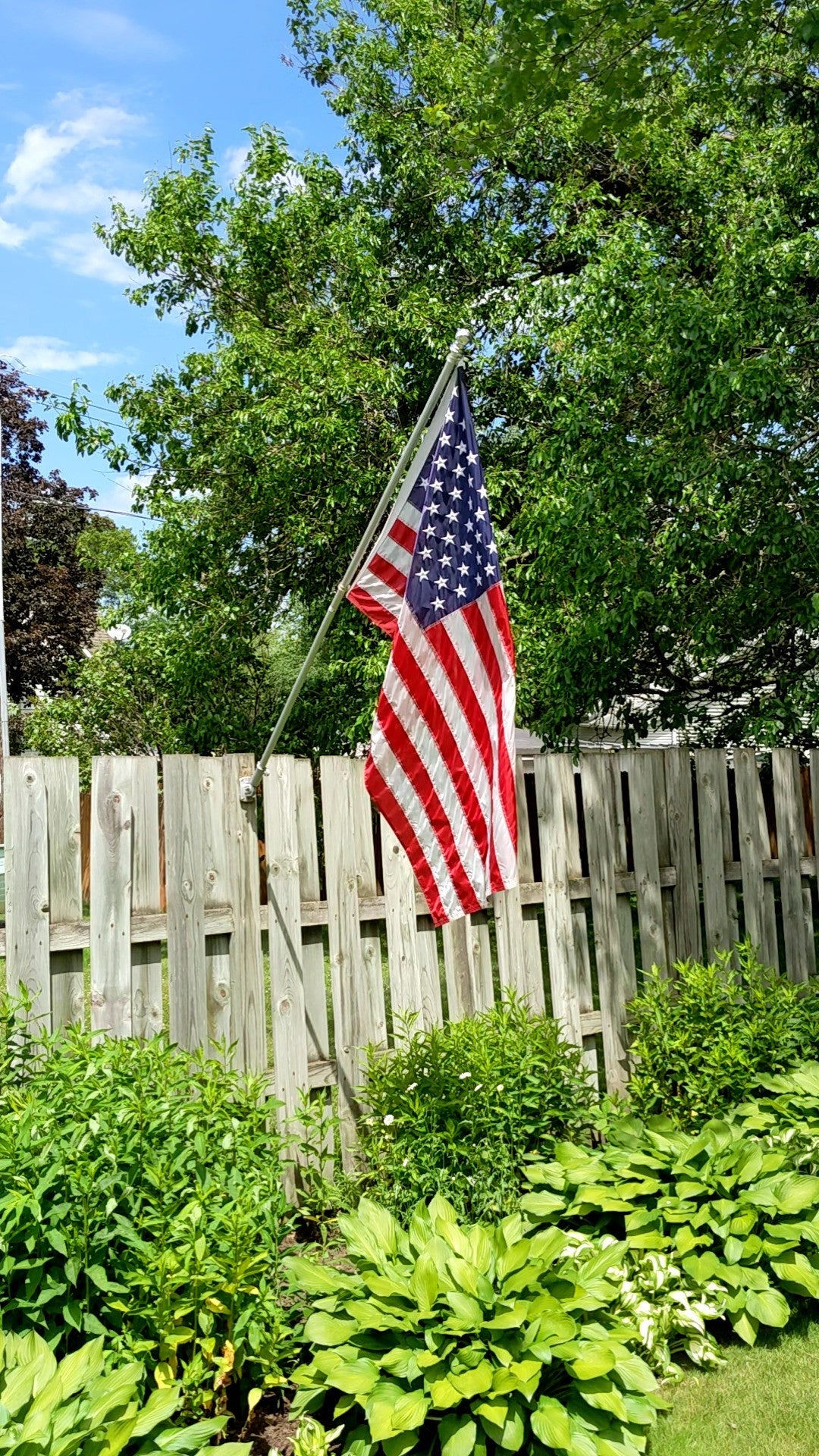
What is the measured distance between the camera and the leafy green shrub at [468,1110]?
3.97 meters

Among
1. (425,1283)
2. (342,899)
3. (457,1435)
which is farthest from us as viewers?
(342,899)

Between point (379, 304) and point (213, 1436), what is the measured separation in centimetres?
1066

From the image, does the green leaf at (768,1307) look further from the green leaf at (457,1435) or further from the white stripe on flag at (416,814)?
the white stripe on flag at (416,814)

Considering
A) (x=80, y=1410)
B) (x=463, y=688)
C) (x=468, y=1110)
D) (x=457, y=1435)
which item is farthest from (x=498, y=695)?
(x=80, y=1410)

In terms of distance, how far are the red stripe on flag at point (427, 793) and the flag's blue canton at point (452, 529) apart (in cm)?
39

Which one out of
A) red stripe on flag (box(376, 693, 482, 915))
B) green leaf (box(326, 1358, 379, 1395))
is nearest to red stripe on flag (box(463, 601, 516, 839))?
red stripe on flag (box(376, 693, 482, 915))

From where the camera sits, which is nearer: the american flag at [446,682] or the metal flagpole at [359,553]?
the metal flagpole at [359,553]

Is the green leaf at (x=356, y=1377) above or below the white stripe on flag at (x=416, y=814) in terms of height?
below

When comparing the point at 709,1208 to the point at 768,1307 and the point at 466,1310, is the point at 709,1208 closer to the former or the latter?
the point at 768,1307

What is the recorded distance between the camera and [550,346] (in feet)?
37.3

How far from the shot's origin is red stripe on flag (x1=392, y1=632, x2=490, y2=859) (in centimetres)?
408

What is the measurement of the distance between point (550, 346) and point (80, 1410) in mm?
10550

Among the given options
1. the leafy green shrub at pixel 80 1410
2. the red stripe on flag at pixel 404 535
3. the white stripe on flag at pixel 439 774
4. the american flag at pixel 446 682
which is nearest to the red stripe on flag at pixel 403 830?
the american flag at pixel 446 682

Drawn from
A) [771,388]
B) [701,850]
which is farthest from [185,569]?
[701,850]
